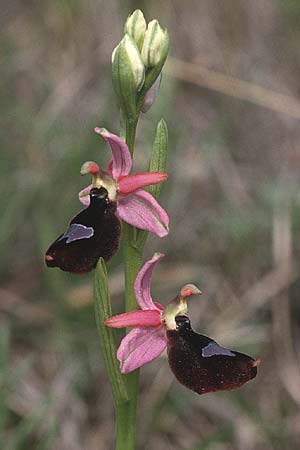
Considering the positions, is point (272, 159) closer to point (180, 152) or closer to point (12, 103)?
point (180, 152)

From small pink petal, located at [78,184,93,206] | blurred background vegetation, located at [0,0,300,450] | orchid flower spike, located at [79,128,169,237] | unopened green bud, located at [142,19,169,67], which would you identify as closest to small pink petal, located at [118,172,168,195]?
orchid flower spike, located at [79,128,169,237]

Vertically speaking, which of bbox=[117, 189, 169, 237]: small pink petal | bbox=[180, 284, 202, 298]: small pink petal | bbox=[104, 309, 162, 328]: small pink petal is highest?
bbox=[117, 189, 169, 237]: small pink petal

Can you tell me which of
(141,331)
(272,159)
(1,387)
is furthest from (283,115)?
(141,331)

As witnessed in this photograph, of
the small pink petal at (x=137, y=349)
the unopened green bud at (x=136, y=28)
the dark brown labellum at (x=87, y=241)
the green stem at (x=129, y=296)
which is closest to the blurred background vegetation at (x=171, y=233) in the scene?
the green stem at (x=129, y=296)

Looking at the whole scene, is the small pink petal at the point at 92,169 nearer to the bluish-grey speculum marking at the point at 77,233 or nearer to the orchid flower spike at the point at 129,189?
the orchid flower spike at the point at 129,189

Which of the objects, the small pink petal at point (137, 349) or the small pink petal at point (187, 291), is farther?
the small pink petal at point (187, 291)

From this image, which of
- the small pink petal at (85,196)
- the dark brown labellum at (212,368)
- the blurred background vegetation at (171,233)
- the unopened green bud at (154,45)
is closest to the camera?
the dark brown labellum at (212,368)

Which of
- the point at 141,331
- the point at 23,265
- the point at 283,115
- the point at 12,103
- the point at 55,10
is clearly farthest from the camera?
the point at 55,10

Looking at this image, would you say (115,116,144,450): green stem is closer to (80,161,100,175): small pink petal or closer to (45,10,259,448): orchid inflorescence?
(45,10,259,448): orchid inflorescence
